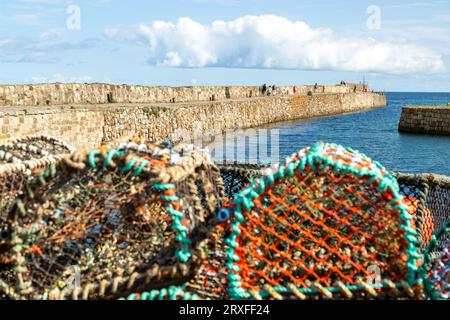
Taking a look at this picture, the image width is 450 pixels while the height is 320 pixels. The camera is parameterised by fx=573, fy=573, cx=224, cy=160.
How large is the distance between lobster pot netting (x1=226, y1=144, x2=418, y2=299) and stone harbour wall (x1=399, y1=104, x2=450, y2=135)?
28.2 m

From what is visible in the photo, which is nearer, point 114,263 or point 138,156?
point 138,156

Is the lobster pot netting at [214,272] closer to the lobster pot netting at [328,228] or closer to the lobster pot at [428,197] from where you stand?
the lobster pot netting at [328,228]

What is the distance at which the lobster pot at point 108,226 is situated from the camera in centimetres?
261

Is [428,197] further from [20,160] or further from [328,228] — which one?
[20,160]

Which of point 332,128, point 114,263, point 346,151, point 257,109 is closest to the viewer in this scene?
point 346,151

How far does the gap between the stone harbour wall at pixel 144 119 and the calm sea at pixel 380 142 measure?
167 centimetres

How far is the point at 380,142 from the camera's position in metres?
28.9

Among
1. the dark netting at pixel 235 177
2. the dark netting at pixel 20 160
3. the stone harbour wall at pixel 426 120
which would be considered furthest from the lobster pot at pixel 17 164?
the stone harbour wall at pixel 426 120

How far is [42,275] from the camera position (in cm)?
289

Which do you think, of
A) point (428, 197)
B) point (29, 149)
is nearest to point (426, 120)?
point (428, 197)

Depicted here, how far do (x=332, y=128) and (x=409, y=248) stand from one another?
34.0 metres

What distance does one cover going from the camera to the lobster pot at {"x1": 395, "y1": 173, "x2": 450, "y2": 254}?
14.1 feet

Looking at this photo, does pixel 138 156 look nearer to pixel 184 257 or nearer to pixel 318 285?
pixel 184 257

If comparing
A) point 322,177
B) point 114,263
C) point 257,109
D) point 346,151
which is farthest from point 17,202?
point 257,109
